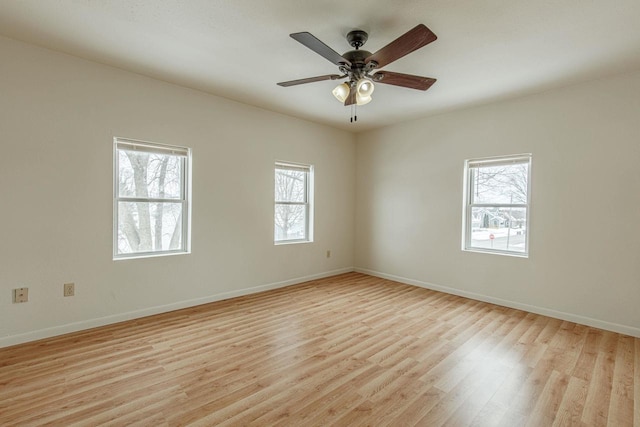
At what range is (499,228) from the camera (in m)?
4.02

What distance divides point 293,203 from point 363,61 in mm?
2795

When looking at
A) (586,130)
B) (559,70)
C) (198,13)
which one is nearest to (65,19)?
(198,13)

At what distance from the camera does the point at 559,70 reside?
3010 mm

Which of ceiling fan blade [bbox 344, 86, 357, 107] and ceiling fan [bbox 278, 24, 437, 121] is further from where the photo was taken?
ceiling fan blade [bbox 344, 86, 357, 107]

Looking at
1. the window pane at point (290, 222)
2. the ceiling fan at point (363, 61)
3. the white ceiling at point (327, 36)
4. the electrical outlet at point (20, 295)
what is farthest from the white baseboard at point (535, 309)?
the electrical outlet at point (20, 295)

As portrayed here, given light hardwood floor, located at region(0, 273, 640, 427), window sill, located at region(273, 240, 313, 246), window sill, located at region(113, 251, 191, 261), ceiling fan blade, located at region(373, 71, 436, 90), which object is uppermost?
ceiling fan blade, located at region(373, 71, 436, 90)

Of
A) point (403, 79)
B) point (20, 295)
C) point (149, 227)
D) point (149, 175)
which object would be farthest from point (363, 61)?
point (20, 295)

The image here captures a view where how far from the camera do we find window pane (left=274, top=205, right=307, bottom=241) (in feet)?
15.5

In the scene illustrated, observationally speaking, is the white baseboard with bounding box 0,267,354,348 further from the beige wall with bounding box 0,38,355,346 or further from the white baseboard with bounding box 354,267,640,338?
the white baseboard with bounding box 354,267,640,338

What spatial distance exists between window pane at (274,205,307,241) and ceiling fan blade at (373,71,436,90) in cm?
264

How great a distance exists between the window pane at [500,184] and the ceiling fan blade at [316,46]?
278 cm

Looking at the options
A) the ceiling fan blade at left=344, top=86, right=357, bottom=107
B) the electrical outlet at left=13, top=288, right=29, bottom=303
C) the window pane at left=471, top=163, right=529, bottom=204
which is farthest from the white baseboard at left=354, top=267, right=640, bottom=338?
the electrical outlet at left=13, top=288, right=29, bottom=303

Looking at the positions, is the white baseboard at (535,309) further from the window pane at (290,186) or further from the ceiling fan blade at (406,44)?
the ceiling fan blade at (406,44)

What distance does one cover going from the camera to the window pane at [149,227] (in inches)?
130
